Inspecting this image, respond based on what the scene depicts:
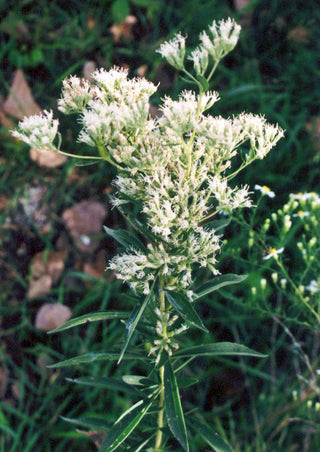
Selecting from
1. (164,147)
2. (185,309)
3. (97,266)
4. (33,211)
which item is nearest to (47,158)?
(33,211)

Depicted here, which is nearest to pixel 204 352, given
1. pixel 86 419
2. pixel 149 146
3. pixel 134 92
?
pixel 86 419

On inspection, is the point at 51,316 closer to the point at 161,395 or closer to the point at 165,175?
the point at 161,395

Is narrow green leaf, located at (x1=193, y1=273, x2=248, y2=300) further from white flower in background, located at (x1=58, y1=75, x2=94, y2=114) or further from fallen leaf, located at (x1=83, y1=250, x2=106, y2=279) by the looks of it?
fallen leaf, located at (x1=83, y1=250, x2=106, y2=279)

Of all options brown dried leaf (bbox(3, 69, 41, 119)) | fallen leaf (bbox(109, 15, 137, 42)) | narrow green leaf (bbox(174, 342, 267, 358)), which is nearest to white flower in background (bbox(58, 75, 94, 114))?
narrow green leaf (bbox(174, 342, 267, 358))

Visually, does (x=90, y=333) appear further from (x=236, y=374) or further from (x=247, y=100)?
(x=247, y=100)

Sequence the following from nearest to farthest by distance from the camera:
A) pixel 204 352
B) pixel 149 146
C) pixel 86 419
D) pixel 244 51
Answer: pixel 149 146, pixel 204 352, pixel 86 419, pixel 244 51

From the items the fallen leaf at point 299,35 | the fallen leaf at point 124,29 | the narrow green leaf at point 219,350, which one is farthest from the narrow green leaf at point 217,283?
the fallen leaf at point 299,35
